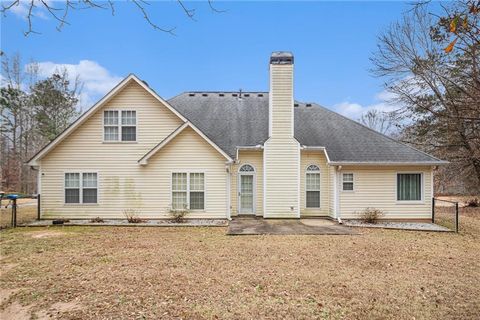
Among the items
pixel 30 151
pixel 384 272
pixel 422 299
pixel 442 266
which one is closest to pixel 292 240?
pixel 384 272

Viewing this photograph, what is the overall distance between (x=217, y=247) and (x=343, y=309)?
438cm

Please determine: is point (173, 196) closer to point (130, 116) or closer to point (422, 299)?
point (130, 116)

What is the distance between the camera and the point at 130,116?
12891 mm

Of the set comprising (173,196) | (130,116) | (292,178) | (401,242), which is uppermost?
(130,116)

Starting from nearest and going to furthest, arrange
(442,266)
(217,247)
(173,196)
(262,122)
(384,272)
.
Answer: (384,272), (442,266), (217,247), (173,196), (262,122)

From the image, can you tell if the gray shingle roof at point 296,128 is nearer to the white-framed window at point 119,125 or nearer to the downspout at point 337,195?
the downspout at point 337,195

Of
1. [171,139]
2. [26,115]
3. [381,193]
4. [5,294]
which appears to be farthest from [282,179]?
[26,115]

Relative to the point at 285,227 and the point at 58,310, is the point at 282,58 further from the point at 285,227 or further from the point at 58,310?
the point at 58,310

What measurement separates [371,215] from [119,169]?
11196 millimetres

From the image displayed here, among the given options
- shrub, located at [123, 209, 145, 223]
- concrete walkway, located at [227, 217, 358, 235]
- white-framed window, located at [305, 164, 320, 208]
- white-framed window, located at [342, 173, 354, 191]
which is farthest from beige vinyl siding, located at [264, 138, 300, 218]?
shrub, located at [123, 209, 145, 223]

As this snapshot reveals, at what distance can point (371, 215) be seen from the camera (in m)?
12.5

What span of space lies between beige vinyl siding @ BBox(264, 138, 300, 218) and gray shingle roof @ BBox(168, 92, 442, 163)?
931 mm

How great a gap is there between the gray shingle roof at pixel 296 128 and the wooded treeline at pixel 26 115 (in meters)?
20.2

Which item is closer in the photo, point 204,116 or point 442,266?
point 442,266
